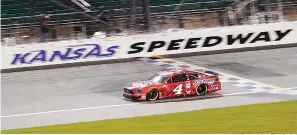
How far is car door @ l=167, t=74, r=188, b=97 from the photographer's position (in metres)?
17.9

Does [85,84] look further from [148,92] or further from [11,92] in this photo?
[148,92]

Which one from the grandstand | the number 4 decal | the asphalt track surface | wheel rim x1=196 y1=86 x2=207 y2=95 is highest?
the grandstand

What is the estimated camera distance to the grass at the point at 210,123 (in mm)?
12758

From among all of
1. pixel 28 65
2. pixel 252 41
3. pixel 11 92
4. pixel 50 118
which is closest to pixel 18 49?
pixel 28 65

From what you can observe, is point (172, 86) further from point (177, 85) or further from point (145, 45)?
point (145, 45)

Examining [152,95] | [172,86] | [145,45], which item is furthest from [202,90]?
[145,45]

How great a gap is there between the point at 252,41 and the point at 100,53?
20.4 feet

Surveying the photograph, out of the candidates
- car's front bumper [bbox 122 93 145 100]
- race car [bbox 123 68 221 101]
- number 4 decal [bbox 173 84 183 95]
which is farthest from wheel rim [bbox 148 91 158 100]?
number 4 decal [bbox 173 84 183 95]

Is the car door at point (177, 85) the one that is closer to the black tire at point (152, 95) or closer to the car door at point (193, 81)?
the car door at point (193, 81)

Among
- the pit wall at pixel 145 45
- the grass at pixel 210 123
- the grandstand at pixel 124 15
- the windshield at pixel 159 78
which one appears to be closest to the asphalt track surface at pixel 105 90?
the pit wall at pixel 145 45

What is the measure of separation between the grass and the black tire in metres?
2.10

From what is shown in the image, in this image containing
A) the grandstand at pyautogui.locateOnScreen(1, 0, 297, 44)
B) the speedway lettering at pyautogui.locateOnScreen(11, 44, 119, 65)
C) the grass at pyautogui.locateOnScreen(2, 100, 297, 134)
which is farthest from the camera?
the grandstand at pyautogui.locateOnScreen(1, 0, 297, 44)

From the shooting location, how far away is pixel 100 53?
23.7 metres

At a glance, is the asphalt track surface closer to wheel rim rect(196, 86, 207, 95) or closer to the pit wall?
wheel rim rect(196, 86, 207, 95)
